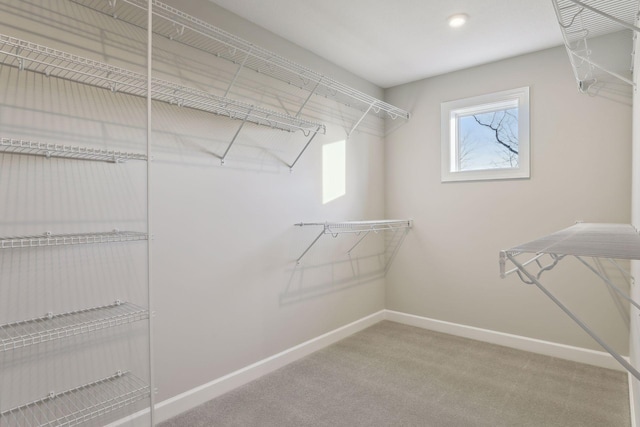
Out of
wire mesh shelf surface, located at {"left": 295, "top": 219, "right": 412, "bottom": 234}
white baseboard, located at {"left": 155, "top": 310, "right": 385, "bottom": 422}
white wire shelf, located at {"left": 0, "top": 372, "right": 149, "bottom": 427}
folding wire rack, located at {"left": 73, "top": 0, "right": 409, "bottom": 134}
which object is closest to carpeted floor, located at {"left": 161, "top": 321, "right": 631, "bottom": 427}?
white baseboard, located at {"left": 155, "top": 310, "right": 385, "bottom": 422}

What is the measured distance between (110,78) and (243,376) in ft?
5.95

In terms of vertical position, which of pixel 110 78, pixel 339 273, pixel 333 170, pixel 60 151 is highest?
pixel 110 78

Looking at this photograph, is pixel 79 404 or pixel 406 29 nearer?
pixel 79 404

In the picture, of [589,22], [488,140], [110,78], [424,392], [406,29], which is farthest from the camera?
[488,140]

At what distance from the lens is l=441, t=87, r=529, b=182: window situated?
288cm

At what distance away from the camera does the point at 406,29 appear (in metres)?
2.42

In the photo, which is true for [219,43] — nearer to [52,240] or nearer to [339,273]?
[52,240]

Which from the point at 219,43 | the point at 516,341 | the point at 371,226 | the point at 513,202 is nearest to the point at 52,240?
the point at 219,43

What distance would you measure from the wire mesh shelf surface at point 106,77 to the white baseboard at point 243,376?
1.57 metres

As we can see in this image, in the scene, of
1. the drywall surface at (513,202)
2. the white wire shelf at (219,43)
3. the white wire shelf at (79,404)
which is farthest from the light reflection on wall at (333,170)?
the white wire shelf at (79,404)

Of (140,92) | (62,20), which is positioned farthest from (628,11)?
(62,20)

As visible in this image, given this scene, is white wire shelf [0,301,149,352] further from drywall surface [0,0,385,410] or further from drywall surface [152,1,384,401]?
drywall surface [152,1,384,401]

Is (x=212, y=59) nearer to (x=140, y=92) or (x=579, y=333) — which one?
(x=140, y=92)

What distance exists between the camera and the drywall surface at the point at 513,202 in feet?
8.33
